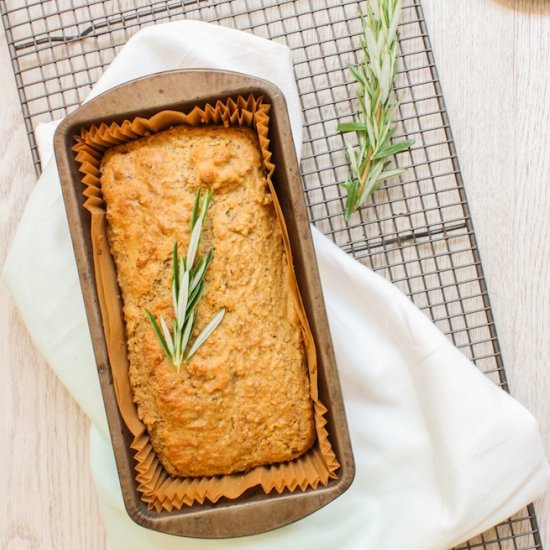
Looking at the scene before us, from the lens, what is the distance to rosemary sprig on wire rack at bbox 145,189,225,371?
110 centimetres

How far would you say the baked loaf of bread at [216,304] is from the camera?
113 centimetres

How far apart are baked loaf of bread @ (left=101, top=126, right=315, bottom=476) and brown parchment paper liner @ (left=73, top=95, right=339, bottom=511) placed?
2 cm

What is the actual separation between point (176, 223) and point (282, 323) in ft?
0.81

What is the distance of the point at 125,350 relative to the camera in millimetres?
1170

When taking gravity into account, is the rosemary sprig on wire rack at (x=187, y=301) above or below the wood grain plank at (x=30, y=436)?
above

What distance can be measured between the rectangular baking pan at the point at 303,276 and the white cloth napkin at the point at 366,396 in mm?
209

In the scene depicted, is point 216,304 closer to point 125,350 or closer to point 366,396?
point 125,350

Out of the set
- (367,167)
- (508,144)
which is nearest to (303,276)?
(367,167)

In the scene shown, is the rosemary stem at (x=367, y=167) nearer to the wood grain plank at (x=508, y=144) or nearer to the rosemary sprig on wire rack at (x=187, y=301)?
the wood grain plank at (x=508, y=144)

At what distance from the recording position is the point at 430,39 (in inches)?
54.8

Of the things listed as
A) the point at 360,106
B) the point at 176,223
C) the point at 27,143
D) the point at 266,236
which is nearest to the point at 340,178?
the point at 360,106

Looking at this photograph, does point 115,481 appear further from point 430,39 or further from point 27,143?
point 430,39

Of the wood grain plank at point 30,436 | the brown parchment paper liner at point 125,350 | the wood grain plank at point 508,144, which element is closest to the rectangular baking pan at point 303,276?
the brown parchment paper liner at point 125,350

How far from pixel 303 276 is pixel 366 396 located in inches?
14.0
